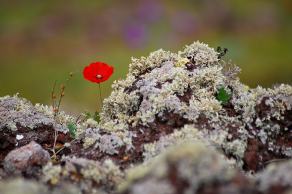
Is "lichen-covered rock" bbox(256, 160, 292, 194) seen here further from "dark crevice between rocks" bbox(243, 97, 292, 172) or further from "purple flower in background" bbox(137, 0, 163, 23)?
"purple flower in background" bbox(137, 0, 163, 23)

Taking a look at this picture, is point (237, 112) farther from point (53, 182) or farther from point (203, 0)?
point (203, 0)

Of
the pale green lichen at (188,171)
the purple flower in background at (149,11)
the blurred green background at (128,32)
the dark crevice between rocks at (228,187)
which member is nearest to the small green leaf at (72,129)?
the pale green lichen at (188,171)

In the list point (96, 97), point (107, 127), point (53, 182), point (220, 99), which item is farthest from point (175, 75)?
point (96, 97)

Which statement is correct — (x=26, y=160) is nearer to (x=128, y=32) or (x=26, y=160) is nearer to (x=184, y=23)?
(x=128, y=32)

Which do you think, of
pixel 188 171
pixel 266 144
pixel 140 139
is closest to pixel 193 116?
pixel 140 139

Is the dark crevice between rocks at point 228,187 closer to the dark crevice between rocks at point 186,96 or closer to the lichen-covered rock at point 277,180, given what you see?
the lichen-covered rock at point 277,180
